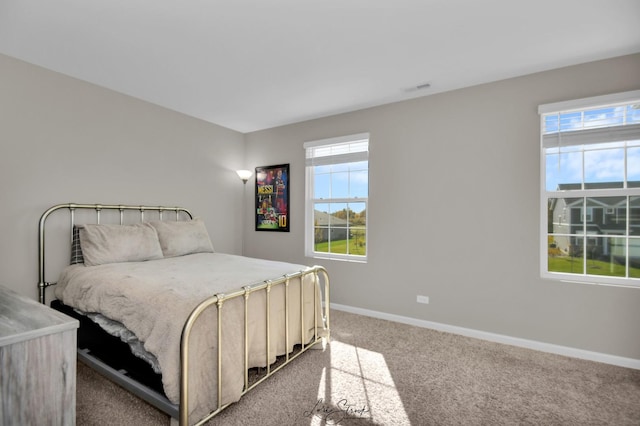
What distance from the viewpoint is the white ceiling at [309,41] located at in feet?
6.20

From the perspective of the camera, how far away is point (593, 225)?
2562 mm

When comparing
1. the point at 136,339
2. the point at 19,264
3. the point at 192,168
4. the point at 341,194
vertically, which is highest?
the point at 192,168

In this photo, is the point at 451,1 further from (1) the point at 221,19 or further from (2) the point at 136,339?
(2) the point at 136,339

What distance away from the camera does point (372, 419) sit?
1.72 metres

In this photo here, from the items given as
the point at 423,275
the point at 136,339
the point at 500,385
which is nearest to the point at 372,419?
the point at 500,385

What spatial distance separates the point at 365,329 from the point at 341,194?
1.66m

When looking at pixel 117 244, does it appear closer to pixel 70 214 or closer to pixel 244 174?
pixel 70 214

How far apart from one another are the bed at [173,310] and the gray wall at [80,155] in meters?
0.15

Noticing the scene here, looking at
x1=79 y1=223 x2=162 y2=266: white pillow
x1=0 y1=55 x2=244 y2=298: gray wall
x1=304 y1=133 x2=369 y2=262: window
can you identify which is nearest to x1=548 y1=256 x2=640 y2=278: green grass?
x1=304 y1=133 x2=369 y2=262: window

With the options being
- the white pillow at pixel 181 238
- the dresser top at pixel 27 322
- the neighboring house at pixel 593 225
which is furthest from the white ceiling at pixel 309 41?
the dresser top at pixel 27 322

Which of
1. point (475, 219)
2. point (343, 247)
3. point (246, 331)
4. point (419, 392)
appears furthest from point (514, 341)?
point (246, 331)

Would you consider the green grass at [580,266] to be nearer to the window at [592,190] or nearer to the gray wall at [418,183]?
the window at [592,190]

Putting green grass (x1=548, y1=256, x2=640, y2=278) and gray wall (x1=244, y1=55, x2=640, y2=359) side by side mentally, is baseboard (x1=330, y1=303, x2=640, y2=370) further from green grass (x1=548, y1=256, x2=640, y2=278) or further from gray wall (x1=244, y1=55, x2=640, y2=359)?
green grass (x1=548, y1=256, x2=640, y2=278)

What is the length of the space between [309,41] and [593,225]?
113 inches
